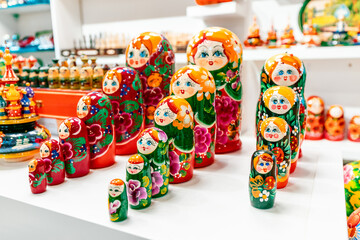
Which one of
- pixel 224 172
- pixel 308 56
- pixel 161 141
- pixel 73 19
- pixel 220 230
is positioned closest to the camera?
pixel 220 230

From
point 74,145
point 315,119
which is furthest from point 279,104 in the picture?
point 315,119

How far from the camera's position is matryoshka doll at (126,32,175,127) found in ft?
4.18

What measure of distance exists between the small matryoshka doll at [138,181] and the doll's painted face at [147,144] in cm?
3

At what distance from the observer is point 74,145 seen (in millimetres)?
1046

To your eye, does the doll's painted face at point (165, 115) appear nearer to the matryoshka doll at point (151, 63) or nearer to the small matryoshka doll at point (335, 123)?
the matryoshka doll at point (151, 63)

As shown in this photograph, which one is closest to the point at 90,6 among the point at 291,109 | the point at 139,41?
the point at 139,41

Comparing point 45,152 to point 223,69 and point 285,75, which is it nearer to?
point 223,69

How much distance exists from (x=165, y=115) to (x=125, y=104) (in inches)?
12.3

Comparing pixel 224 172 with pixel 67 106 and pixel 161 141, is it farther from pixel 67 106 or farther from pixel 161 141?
pixel 67 106

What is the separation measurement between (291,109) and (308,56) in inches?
33.9

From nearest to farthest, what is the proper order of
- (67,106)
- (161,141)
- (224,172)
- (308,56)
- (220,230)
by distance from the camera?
1. (220,230)
2. (161,141)
3. (224,172)
4. (67,106)
5. (308,56)

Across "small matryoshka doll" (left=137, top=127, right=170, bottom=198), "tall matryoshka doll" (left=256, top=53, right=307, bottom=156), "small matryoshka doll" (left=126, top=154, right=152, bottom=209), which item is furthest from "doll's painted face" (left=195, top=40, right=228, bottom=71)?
"small matryoshka doll" (left=126, top=154, right=152, bottom=209)

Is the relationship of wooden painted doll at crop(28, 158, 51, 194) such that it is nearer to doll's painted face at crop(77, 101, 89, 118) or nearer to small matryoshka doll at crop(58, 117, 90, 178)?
small matryoshka doll at crop(58, 117, 90, 178)

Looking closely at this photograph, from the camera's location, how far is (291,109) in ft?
3.26
